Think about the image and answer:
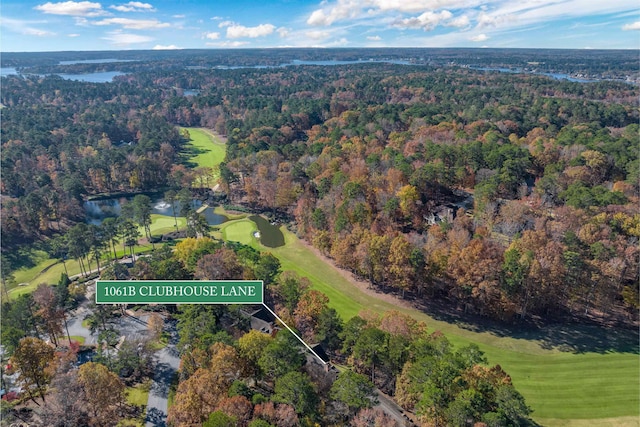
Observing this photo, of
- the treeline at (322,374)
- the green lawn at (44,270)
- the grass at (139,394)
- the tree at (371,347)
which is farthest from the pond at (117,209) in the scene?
the tree at (371,347)

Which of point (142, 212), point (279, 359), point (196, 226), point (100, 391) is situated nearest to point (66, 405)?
point (100, 391)

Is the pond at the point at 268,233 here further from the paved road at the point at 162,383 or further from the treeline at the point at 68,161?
the paved road at the point at 162,383

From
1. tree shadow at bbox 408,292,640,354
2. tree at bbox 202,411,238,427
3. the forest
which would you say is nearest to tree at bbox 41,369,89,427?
the forest

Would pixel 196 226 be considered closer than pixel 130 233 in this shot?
No

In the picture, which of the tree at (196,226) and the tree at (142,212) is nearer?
the tree at (196,226)

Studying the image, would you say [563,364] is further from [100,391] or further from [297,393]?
[100,391]

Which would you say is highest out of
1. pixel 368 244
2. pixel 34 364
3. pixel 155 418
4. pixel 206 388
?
pixel 368 244
